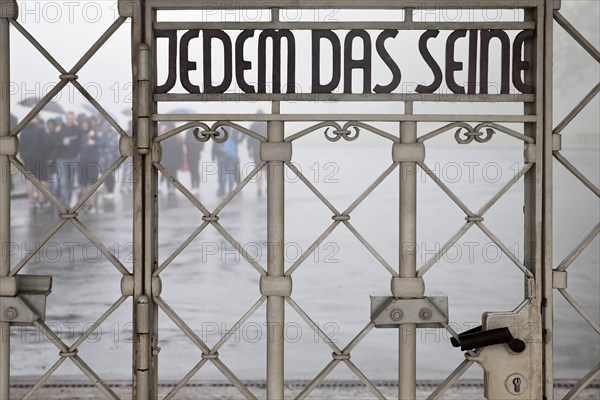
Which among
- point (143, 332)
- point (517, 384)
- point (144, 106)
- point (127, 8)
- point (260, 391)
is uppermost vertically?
point (127, 8)

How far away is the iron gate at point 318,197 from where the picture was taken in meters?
2.24

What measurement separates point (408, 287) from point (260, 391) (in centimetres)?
288

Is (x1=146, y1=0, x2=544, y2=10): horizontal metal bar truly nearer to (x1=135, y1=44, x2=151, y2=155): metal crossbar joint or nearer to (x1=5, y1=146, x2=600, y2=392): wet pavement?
(x1=135, y1=44, x2=151, y2=155): metal crossbar joint

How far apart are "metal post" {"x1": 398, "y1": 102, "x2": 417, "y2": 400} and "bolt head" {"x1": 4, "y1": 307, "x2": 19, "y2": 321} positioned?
43.1 inches

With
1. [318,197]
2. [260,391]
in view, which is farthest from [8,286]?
[260,391]

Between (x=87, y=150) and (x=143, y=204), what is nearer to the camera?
(x=143, y=204)

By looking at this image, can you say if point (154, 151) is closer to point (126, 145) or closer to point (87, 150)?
point (126, 145)

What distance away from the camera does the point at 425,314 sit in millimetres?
2281

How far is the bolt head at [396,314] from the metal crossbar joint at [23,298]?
988 millimetres

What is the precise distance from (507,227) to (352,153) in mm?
1571

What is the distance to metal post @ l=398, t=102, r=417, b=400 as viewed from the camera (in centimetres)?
227

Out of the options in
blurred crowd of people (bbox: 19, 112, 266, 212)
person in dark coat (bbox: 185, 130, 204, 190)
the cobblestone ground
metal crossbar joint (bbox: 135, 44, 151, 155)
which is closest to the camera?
metal crossbar joint (bbox: 135, 44, 151, 155)

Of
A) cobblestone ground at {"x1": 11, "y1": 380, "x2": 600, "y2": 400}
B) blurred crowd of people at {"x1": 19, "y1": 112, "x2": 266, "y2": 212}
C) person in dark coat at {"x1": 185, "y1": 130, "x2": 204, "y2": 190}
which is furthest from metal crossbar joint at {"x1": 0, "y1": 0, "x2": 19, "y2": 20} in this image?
blurred crowd of people at {"x1": 19, "y1": 112, "x2": 266, "y2": 212}

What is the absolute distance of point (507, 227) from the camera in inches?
276
